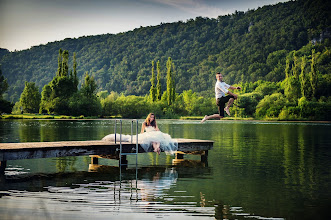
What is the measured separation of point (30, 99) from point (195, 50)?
52397mm

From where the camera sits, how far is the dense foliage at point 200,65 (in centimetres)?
7556

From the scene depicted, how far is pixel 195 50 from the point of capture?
11556 cm

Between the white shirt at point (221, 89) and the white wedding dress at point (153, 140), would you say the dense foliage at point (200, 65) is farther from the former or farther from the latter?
the white shirt at point (221, 89)

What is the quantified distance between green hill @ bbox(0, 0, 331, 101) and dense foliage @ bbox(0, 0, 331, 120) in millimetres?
246

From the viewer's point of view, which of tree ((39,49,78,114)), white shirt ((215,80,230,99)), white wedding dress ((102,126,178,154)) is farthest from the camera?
tree ((39,49,78,114))

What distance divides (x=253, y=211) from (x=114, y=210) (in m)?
2.35

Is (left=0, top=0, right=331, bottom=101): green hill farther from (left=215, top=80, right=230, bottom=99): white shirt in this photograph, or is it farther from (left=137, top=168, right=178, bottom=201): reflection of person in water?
(left=137, top=168, right=178, bottom=201): reflection of person in water

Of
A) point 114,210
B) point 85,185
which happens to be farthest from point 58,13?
point 114,210

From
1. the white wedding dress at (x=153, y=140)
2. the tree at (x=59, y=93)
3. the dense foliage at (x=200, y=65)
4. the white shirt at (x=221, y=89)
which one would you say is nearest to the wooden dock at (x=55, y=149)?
the white wedding dress at (x=153, y=140)

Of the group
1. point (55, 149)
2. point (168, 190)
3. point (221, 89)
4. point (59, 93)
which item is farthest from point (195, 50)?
point (168, 190)

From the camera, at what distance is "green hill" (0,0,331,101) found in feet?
338

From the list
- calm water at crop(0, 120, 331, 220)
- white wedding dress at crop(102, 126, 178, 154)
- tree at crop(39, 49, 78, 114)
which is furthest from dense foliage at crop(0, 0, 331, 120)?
calm water at crop(0, 120, 331, 220)

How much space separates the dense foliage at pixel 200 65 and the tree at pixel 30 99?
4.49 m

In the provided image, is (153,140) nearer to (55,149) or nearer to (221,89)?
(221,89)
